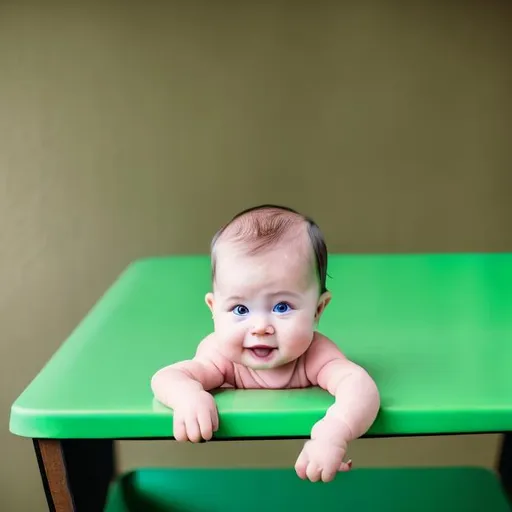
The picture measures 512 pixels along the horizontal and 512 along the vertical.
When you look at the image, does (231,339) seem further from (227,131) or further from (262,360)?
(227,131)

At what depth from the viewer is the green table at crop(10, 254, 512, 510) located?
61cm

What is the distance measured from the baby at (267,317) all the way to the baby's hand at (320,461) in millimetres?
15

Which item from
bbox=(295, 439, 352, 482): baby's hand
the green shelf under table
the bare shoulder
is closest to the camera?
bbox=(295, 439, 352, 482): baby's hand

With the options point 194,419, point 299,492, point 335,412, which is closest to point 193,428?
point 194,419

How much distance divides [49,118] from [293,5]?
1.40ft

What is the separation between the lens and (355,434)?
0.59 metres

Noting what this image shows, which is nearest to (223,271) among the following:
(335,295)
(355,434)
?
(355,434)

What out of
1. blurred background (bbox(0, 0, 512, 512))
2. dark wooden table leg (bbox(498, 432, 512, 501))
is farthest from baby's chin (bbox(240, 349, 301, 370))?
blurred background (bbox(0, 0, 512, 512))

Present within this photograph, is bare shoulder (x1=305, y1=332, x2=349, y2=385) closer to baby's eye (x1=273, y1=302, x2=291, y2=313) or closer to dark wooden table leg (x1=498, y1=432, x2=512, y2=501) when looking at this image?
baby's eye (x1=273, y1=302, x2=291, y2=313)

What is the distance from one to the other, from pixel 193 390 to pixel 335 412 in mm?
114

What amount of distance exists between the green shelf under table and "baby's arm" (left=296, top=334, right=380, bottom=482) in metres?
0.38

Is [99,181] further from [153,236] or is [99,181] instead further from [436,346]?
[436,346]

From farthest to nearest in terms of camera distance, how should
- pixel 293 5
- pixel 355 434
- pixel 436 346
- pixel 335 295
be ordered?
pixel 293 5 < pixel 335 295 < pixel 436 346 < pixel 355 434

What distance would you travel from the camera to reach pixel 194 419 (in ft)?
1.94
